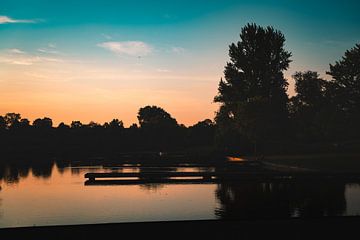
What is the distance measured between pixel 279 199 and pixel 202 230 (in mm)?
13569

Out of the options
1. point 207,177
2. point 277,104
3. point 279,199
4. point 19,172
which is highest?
point 277,104

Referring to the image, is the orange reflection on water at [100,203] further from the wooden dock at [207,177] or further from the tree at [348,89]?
the tree at [348,89]

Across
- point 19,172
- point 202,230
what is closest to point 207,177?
point 202,230

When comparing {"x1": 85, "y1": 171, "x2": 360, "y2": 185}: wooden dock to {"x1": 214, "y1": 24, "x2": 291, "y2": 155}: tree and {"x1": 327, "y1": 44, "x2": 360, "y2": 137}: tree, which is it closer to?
{"x1": 214, "y1": 24, "x2": 291, "y2": 155}: tree

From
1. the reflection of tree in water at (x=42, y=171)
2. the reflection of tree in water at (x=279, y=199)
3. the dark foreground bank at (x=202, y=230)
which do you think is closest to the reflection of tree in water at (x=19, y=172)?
the reflection of tree in water at (x=42, y=171)

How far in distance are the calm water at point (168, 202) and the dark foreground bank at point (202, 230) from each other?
5.59 metres

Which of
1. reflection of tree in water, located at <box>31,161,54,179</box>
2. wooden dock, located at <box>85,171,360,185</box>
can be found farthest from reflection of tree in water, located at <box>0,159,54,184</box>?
wooden dock, located at <box>85,171,360,185</box>

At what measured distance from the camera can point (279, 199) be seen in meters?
26.9

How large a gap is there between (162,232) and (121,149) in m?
95.2

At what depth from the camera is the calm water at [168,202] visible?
21.4m

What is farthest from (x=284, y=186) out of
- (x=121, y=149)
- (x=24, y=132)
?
(x=24, y=132)

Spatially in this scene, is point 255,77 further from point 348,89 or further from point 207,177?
point 207,177

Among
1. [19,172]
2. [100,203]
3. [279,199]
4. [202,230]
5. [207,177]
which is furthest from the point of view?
[19,172]

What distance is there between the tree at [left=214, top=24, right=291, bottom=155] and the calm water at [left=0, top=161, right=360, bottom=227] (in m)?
32.7
